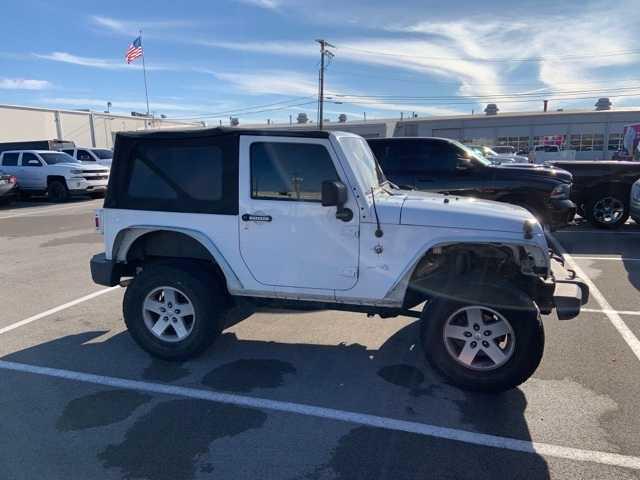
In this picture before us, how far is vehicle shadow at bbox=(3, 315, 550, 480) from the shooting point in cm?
287

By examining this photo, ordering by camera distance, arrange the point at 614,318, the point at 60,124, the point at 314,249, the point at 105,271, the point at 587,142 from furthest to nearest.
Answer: the point at 587,142 → the point at 60,124 → the point at 614,318 → the point at 105,271 → the point at 314,249

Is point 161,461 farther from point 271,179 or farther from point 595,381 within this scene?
point 595,381

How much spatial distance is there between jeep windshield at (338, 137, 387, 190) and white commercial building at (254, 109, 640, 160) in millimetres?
42681

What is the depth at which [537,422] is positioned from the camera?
10.9ft

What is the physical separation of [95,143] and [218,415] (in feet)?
156

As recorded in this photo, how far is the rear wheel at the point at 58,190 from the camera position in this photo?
58.0ft

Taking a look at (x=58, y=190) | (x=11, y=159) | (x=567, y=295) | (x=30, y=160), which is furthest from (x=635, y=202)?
(x=11, y=159)

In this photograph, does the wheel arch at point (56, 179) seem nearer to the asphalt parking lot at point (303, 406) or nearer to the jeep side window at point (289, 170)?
the asphalt parking lot at point (303, 406)

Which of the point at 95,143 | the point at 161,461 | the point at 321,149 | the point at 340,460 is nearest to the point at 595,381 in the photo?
the point at 340,460

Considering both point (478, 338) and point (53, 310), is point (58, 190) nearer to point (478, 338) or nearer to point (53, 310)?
point (53, 310)

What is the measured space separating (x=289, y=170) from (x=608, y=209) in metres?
8.98

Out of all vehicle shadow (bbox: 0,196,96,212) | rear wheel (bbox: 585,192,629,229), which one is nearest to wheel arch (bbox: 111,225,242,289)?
rear wheel (bbox: 585,192,629,229)

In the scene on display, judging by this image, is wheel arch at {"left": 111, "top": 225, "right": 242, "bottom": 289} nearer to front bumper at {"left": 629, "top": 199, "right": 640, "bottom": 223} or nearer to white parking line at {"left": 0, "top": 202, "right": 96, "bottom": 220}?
front bumper at {"left": 629, "top": 199, "right": 640, "bottom": 223}

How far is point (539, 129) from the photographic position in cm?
4712
